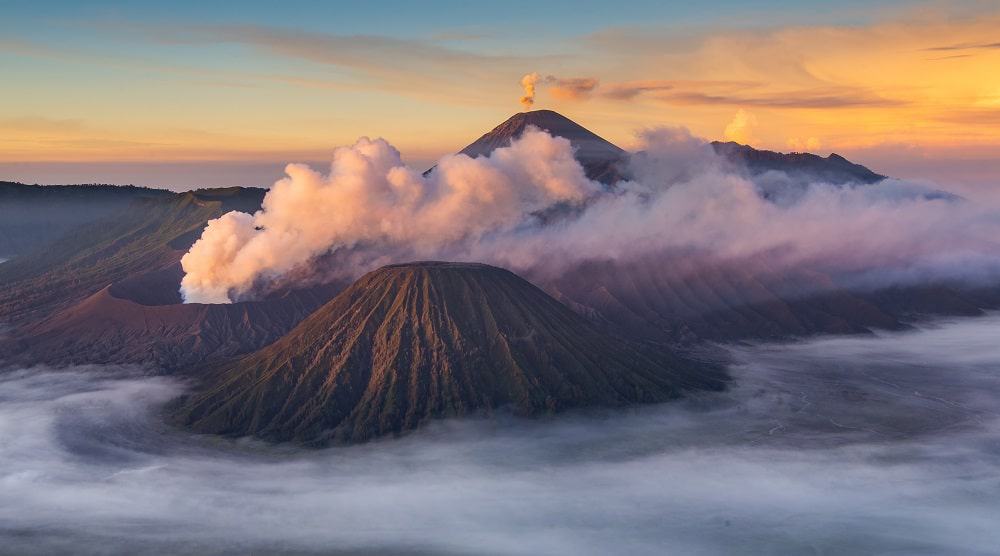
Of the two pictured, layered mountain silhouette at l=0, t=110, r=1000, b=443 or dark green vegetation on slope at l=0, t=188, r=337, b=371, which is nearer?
layered mountain silhouette at l=0, t=110, r=1000, b=443

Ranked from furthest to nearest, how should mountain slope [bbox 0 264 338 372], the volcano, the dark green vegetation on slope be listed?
the dark green vegetation on slope < mountain slope [bbox 0 264 338 372] < the volcano

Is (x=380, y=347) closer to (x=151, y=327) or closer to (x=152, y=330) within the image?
(x=152, y=330)

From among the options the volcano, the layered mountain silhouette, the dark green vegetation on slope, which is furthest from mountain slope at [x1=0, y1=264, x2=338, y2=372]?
the volcano

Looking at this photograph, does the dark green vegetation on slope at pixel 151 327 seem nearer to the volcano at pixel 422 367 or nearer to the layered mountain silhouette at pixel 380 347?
the layered mountain silhouette at pixel 380 347

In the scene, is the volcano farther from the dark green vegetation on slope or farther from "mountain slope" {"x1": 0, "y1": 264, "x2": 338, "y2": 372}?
the dark green vegetation on slope

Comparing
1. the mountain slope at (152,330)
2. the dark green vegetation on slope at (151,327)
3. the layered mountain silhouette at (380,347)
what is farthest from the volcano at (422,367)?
the dark green vegetation on slope at (151,327)

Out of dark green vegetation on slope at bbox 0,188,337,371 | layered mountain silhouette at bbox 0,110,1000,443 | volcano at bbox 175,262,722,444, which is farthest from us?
dark green vegetation on slope at bbox 0,188,337,371

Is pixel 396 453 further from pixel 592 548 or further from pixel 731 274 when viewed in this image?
pixel 731 274

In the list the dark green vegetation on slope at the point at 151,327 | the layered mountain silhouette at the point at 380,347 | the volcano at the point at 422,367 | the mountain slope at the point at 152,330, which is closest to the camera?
the volcano at the point at 422,367

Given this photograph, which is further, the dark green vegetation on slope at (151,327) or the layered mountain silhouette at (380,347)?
the dark green vegetation on slope at (151,327)
